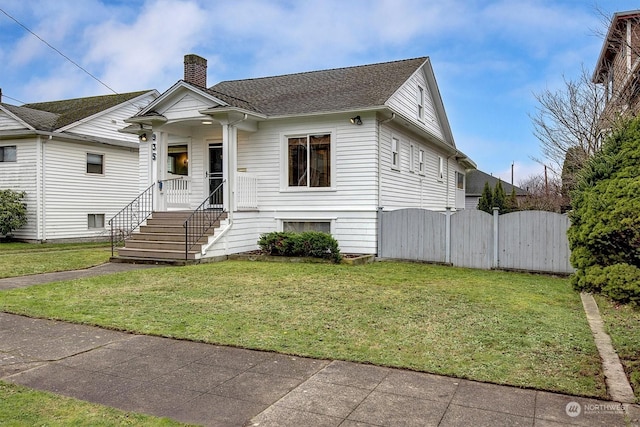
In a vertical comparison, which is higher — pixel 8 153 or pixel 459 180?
pixel 8 153

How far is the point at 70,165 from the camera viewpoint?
19703mm

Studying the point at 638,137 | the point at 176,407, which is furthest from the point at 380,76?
the point at 176,407

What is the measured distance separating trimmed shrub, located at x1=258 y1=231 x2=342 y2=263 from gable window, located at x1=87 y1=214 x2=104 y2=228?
1147 cm

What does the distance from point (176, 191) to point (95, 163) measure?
7.75 metres

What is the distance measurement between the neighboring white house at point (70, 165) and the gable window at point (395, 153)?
12746 millimetres

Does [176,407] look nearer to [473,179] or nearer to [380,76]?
[380,76]

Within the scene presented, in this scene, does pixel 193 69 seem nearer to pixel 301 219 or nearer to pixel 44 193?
pixel 301 219

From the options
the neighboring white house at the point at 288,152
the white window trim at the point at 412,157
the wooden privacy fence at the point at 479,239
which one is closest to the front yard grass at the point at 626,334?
the wooden privacy fence at the point at 479,239

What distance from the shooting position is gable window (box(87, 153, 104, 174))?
2061 centimetres

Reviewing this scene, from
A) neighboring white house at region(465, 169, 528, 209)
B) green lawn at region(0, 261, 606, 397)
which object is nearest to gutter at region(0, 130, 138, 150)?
green lawn at region(0, 261, 606, 397)

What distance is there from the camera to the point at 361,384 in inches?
155

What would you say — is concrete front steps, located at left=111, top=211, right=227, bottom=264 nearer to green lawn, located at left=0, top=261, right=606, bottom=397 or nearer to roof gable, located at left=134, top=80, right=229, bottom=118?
green lawn, located at left=0, top=261, right=606, bottom=397

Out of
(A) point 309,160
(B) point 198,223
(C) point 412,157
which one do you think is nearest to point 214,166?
(B) point 198,223

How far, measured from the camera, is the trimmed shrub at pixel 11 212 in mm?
17891
